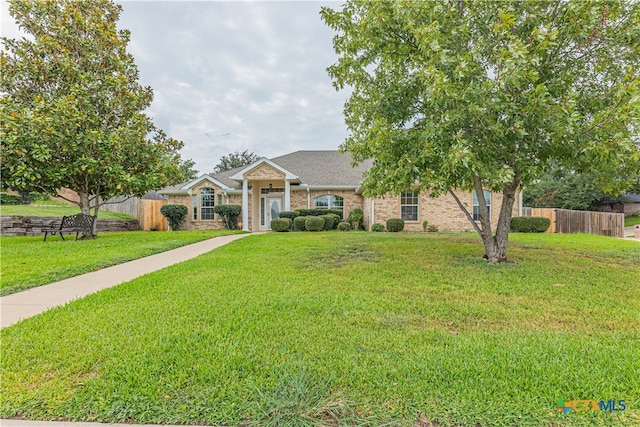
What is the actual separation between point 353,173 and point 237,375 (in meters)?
18.8

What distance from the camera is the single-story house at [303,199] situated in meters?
17.8

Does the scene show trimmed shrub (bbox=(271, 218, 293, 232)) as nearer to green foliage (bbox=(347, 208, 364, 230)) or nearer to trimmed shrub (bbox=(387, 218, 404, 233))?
green foliage (bbox=(347, 208, 364, 230))

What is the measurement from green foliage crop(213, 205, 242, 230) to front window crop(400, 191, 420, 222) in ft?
32.5

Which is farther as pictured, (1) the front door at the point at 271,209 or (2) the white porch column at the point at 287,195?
(1) the front door at the point at 271,209

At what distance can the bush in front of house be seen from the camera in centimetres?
1925

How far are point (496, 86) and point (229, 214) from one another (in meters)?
16.7

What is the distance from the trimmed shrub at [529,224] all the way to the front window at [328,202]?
9.81m

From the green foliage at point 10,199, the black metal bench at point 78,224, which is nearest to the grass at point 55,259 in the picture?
the black metal bench at point 78,224

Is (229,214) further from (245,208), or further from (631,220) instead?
(631,220)

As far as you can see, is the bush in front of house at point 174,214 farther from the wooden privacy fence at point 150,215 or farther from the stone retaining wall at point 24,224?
the stone retaining wall at point 24,224

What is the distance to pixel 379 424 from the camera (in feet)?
7.01

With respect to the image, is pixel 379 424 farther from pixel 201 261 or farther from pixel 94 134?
pixel 94 134

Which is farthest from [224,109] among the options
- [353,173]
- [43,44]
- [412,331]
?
[412,331]

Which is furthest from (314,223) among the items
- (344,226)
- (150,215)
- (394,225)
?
(150,215)
